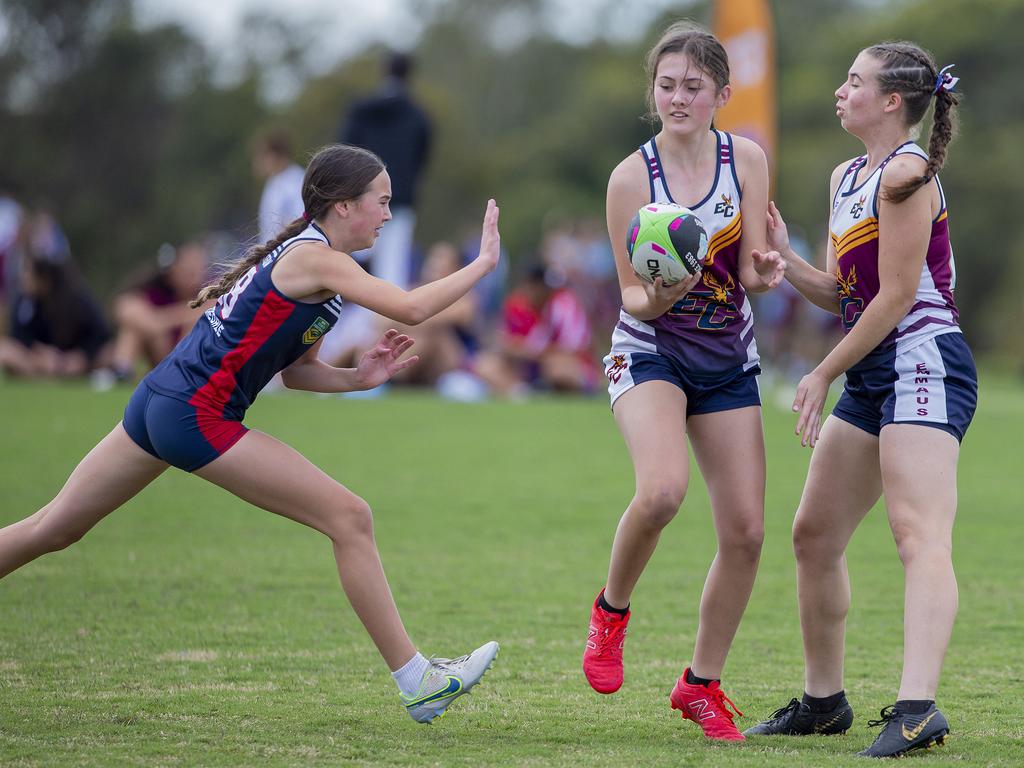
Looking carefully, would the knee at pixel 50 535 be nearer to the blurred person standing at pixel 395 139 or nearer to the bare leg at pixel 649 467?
the bare leg at pixel 649 467

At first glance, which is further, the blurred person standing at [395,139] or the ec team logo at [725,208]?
the blurred person standing at [395,139]

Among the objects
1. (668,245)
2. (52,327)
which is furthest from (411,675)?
(52,327)

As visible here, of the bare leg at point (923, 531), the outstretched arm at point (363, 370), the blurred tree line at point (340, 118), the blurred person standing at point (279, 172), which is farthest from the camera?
the blurred tree line at point (340, 118)

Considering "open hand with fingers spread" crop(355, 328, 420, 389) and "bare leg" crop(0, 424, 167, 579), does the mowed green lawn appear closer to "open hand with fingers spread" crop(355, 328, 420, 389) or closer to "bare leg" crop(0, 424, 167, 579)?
"bare leg" crop(0, 424, 167, 579)

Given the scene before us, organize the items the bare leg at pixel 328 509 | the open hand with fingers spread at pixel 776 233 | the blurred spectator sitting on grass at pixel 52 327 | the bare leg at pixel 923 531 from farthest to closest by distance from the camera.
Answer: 1. the blurred spectator sitting on grass at pixel 52 327
2. the open hand with fingers spread at pixel 776 233
3. the bare leg at pixel 328 509
4. the bare leg at pixel 923 531

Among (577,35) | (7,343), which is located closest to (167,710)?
(7,343)

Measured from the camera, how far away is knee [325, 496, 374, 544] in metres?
4.66

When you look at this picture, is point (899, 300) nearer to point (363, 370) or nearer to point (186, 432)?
point (363, 370)

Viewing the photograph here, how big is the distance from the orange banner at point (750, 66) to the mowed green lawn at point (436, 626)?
24.1 feet

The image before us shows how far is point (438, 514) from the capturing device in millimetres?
9062

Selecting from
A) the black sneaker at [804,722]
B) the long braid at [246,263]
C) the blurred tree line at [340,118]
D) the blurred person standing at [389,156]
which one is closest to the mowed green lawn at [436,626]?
the black sneaker at [804,722]

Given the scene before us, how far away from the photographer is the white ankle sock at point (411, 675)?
15.3 feet

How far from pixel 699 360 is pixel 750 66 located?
44.2 ft

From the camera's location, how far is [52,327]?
16.4 m
